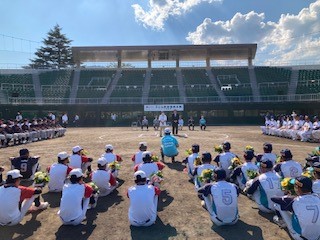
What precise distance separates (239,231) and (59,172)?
18.2 ft

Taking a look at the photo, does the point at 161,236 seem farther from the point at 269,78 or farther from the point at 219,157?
the point at 269,78

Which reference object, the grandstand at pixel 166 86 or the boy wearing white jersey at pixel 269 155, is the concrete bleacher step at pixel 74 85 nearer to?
the grandstand at pixel 166 86

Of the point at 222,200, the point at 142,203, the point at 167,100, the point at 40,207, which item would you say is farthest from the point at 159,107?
the point at 222,200

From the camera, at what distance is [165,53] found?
48.0 meters

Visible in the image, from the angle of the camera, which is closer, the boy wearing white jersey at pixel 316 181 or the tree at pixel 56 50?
the boy wearing white jersey at pixel 316 181

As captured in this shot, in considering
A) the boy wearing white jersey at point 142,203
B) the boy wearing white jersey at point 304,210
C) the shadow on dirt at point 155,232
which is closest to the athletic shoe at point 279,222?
the boy wearing white jersey at point 304,210

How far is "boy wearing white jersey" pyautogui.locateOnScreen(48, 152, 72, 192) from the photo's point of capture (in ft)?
27.1

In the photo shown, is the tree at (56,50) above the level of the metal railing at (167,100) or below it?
above

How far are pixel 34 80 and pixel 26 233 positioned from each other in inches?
1822

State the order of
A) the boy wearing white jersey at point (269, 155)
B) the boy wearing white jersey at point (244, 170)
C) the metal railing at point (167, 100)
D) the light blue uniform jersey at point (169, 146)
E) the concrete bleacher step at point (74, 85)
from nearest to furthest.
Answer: the boy wearing white jersey at point (244, 170)
the boy wearing white jersey at point (269, 155)
the light blue uniform jersey at point (169, 146)
the metal railing at point (167, 100)
the concrete bleacher step at point (74, 85)

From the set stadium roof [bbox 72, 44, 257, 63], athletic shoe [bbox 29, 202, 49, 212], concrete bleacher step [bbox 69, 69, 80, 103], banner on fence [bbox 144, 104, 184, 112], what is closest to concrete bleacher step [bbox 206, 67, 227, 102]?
stadium roof [bbox 72, 44, 257, 63]

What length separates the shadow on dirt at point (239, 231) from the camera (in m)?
5.62

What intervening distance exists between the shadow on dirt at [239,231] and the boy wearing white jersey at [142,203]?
1.50m

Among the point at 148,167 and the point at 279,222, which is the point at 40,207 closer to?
the point at 148,167
